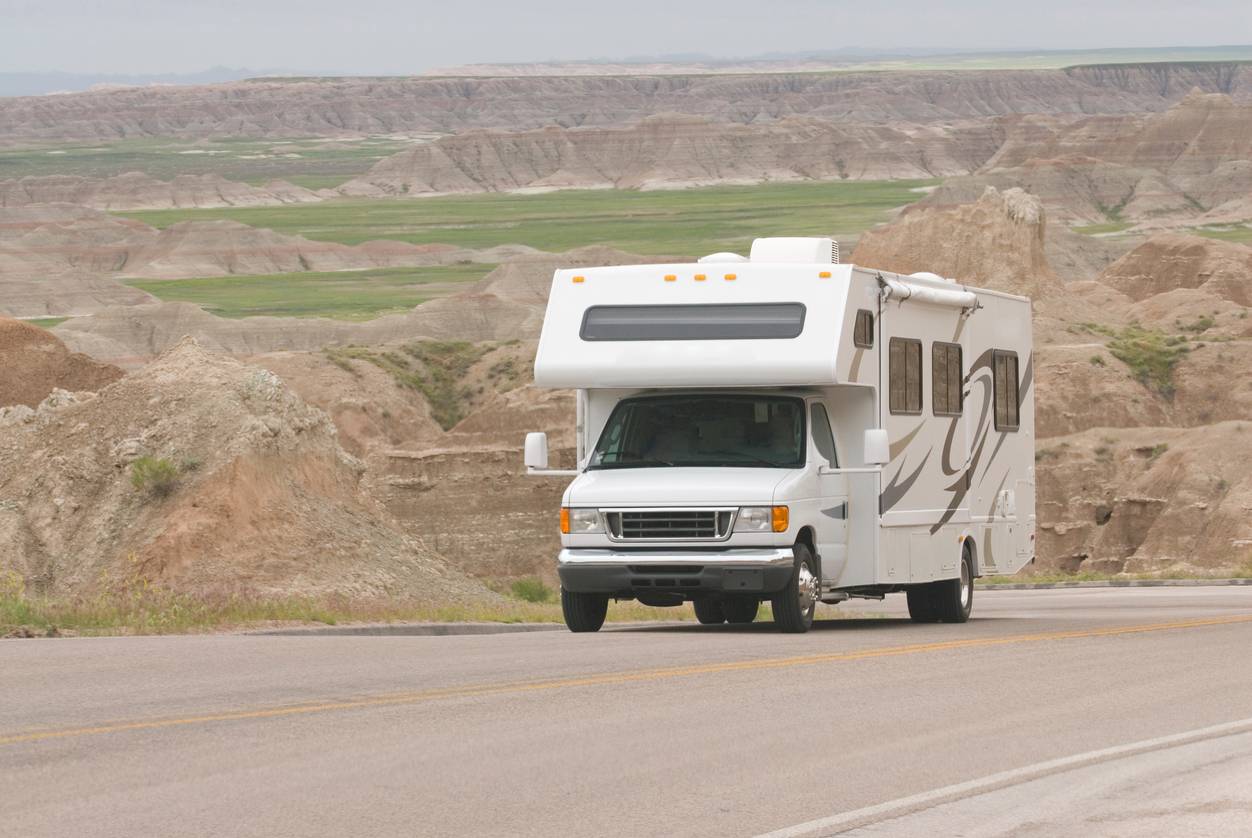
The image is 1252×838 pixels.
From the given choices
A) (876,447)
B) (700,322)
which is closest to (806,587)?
(876,447)

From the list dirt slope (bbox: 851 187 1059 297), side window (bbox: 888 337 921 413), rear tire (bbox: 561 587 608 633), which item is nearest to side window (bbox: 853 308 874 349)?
side window (bbox: 888 337 921 413)

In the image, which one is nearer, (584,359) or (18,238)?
(584,359)

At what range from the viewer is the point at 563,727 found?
12156mm

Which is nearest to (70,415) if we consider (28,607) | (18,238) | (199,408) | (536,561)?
(199,408)

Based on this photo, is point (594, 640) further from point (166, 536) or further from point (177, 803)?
point (166, 536)

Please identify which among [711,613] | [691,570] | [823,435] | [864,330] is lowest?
[711,613]

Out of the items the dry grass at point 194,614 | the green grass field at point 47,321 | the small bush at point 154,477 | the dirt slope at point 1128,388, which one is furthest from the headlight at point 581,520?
the green grass field at point 47,321

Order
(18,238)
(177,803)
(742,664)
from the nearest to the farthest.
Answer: (177,803), (742,664), (18,238)

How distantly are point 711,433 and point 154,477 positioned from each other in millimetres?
12476

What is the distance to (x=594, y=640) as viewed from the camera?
18031 mm

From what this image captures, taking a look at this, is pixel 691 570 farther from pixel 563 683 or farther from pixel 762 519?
pixel 563 683

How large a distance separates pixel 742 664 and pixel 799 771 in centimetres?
486

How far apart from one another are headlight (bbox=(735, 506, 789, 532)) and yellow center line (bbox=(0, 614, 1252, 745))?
145 centimetres

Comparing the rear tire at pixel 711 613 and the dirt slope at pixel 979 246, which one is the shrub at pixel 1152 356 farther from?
the rear tire at pixel 711 613
